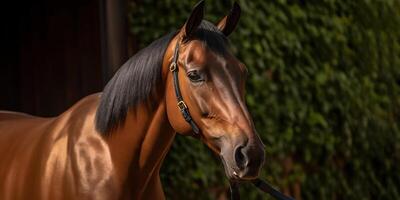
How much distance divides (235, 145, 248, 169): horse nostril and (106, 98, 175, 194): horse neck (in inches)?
16.8

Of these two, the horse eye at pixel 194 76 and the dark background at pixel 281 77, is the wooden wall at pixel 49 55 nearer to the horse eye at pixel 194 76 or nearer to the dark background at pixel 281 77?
the dark background at pixel 281 77

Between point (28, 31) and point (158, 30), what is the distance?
1628 millimetres

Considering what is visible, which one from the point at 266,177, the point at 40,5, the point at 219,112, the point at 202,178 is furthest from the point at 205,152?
the point at 219,112

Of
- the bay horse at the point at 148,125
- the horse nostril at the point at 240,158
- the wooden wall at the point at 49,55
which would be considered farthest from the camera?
the wooden wall at the point at 49,55

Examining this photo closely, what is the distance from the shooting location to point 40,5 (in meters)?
6.61

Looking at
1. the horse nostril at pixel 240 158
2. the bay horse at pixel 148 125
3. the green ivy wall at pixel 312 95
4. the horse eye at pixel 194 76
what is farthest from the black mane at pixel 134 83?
the green ivy wall at pixel 312 95

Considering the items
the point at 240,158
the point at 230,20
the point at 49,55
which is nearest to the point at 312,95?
the point at 49,55

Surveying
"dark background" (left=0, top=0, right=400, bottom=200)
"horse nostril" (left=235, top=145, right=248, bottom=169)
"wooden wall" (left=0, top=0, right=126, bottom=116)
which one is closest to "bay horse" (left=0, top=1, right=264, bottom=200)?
"horse nostril" (left=235, top=145, right=248, bottom=169)

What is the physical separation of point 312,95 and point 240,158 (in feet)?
12.3

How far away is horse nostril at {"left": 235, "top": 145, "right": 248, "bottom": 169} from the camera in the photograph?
2.92 meters

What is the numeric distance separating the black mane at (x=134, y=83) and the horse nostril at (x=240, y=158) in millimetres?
445

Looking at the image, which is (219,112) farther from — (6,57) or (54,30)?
(6,57)

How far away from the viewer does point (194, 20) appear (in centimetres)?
313

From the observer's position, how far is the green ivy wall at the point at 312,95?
18.4 ft
